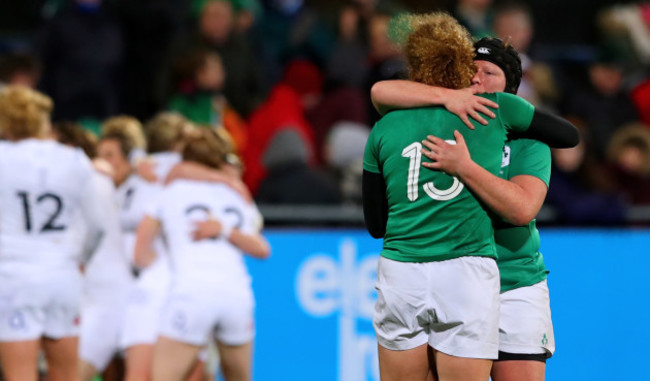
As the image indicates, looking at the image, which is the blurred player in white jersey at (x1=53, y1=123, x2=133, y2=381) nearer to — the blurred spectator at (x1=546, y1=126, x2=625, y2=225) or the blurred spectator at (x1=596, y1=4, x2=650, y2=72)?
the blurred spectator at (x1=546, y1=126, x2=625, y2=225)

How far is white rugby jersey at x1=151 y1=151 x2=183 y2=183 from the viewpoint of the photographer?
27.0 feet

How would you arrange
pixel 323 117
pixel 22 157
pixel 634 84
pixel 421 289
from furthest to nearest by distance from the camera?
pixel 634 84 < pixel 323 117 < pixel 22 157 < pixel 421 289

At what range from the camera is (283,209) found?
9109 mm

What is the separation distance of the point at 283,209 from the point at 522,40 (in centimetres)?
351

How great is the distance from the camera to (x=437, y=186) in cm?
446

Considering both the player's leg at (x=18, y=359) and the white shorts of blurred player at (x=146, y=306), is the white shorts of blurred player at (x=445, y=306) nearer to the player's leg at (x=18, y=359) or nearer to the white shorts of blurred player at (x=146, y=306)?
the player's leg at (x=18, y=359)

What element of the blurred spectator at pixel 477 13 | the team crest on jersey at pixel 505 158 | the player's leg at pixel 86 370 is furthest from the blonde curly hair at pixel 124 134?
the team crest on jersey at pixel 505 158

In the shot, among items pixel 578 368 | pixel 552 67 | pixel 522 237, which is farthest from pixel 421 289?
pixel 552 67

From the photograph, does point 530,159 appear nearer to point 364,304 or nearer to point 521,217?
point 521,217

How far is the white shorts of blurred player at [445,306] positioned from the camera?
4406 millimetres

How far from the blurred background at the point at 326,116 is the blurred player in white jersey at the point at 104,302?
1.27m

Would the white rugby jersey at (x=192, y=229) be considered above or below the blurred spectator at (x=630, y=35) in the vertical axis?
below

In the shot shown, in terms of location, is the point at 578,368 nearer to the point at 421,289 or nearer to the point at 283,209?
the point at 283,209

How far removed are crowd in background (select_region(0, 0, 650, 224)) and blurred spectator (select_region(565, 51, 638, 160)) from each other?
0.5 inches
